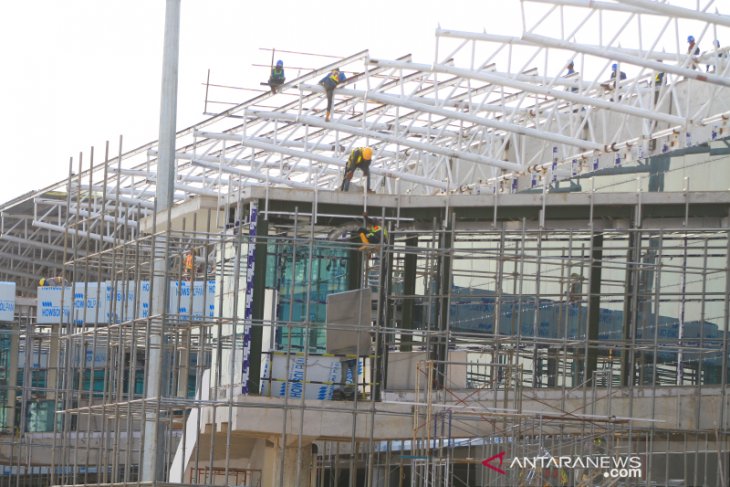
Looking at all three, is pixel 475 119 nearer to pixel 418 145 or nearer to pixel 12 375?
pixel 418 145

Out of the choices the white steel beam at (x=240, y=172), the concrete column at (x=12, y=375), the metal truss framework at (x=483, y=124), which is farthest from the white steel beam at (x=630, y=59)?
the concrete column at (x=12, y=375)

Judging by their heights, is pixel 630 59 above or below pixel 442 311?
above

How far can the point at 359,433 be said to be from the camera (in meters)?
25.2

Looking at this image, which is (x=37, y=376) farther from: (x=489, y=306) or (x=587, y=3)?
(x=587, y=3)

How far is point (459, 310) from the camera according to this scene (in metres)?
32.4

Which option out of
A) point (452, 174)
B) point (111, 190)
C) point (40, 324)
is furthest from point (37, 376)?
point (452, 174)

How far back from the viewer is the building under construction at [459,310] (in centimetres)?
2414

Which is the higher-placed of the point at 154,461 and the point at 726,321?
the point at 726,321

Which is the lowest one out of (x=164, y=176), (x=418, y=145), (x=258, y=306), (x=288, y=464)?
(x=288, y=464)

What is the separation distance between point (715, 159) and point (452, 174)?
41.7 ft

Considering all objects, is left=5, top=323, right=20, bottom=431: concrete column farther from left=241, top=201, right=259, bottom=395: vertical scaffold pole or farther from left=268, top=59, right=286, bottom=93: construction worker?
left=241, top=201, right=259, bottom=395: vertical scaffold pole

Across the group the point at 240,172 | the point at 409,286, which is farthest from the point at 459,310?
the point at 240,172

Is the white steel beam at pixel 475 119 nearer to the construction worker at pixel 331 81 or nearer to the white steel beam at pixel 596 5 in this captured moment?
the construction worker at pixel 331 81

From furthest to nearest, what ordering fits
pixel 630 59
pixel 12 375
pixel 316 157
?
1. pixel 12 375
2. pixel 316 157
3. pixel 630 59
